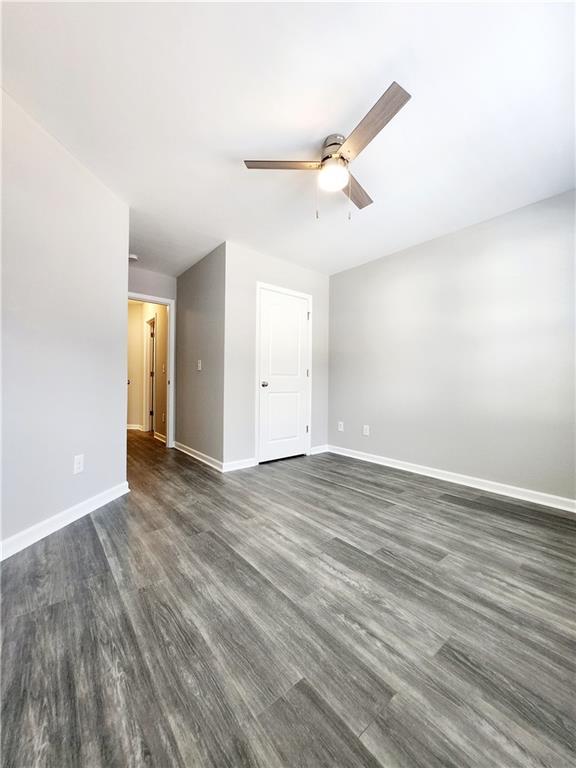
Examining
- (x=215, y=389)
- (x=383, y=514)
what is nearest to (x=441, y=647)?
(x=383, y=514)

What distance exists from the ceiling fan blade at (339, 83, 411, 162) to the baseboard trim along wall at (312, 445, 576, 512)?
2.80 metres

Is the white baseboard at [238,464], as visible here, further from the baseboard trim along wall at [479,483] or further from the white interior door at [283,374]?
the baseboard trim along wall at [479,483]

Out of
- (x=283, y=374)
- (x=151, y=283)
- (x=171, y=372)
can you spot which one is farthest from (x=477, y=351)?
(x=151, y=283)

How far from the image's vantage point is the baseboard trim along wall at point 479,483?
2266 millimetres

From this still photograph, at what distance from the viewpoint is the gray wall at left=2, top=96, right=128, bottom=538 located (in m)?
1.59

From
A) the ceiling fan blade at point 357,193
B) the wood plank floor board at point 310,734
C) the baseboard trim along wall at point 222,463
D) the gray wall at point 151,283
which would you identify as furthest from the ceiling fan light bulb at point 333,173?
the gray wall at point 151,283

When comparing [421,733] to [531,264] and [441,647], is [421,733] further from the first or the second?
[531,264]

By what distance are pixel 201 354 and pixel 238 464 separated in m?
1.38

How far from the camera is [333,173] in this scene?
1.69 metres

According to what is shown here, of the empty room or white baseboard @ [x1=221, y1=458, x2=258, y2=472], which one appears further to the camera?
white baseboard @ [x1=221, y1=458, x2=258, y2=472]

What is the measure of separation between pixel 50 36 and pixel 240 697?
2632 millimetres

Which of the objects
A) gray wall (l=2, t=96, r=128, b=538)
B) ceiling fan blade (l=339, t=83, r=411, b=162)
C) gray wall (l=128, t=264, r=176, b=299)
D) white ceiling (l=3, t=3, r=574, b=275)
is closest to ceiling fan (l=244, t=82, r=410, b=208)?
ceiling fan blade (l=339, t=83, r=411, b=162)

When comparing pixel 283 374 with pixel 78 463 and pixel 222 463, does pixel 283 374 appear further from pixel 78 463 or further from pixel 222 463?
pixel 78 463

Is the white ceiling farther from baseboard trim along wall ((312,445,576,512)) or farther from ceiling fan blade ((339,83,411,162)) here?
baseboard trim along wall ((312,445,576,512))
